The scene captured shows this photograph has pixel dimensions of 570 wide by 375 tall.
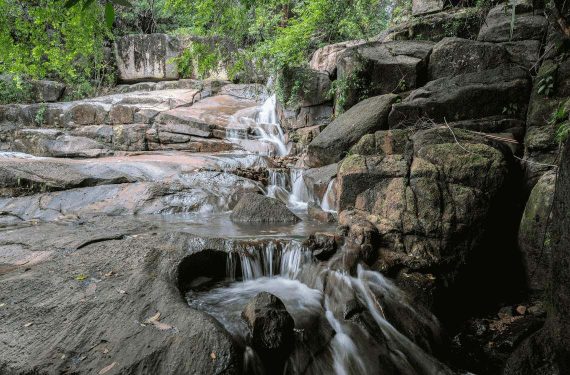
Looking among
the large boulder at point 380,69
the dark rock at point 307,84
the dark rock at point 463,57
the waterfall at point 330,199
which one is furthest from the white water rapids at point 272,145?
the dark rock at point 463,57

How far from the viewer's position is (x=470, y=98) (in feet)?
22.5

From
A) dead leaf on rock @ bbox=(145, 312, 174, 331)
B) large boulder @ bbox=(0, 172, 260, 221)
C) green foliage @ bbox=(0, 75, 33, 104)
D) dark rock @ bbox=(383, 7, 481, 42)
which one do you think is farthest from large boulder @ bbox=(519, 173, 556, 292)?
green foliage @ bbox=(0, 75, 33, 104)

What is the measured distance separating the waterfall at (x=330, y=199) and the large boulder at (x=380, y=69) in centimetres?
387

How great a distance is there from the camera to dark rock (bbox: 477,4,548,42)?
26.6 ft

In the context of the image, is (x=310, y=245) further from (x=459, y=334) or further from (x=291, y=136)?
(x=291, y=136)

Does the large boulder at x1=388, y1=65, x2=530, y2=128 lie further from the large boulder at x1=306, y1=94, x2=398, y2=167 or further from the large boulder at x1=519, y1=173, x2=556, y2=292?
the large boulder at x1=519, y1=173, x2=556, y2=292

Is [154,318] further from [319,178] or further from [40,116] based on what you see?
[40,116]

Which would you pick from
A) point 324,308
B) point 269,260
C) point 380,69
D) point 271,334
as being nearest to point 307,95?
point 380,69

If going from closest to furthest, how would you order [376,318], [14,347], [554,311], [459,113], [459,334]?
[14,347]
[554,311]
[376,318]
[459,334]
[459,113]

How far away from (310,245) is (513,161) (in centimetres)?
346

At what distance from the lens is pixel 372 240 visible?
4.75 m

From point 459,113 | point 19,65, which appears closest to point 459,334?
point 459,113

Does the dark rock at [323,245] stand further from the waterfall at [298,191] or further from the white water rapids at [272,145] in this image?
the waterfall at [298,191]

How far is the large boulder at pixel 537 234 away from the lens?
4.47m
